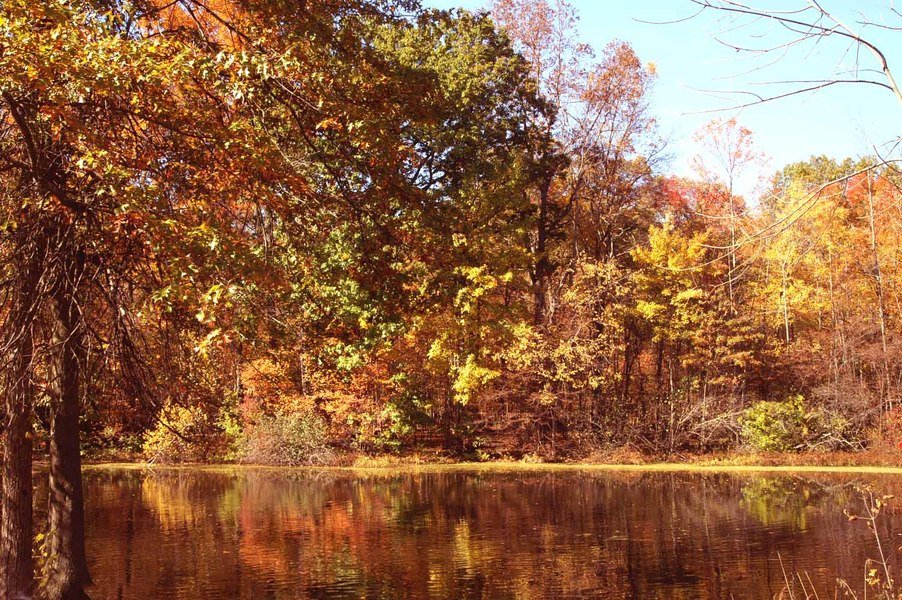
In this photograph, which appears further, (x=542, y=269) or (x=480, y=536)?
(x=542, y=269)

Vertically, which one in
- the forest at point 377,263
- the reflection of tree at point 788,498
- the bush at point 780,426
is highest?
the forest at point 377,263

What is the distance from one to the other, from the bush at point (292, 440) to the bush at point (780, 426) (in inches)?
606

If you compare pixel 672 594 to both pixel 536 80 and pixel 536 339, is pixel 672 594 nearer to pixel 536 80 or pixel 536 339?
pixel 536 339

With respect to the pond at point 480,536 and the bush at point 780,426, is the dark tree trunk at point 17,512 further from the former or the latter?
the bush at point 780,426

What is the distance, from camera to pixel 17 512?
9898mm

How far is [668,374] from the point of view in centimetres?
3916

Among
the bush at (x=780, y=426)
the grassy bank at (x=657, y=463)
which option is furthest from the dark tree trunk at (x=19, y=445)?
the bush at (x=780, y=426)

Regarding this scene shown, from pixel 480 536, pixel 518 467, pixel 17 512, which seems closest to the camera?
pixel 17 512

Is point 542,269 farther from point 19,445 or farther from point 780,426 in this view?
point 19,445

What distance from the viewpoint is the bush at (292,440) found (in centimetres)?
3145

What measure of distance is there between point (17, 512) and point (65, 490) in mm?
1095

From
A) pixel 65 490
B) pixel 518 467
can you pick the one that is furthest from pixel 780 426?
pixel 65 490

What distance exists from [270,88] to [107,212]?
2367 millimetres

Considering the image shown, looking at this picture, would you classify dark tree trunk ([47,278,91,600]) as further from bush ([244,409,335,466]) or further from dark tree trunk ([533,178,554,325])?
dark tree trunk ([533,178,554,325])
